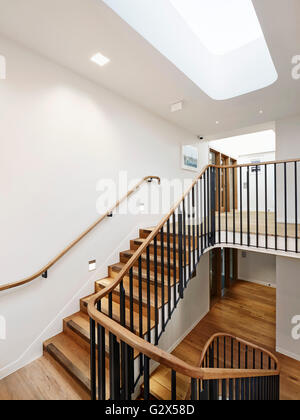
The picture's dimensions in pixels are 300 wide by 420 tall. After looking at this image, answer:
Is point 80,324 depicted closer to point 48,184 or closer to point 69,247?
point 69,247

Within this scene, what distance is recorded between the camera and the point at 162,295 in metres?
2.14

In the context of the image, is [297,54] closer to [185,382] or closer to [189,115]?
[189,115]

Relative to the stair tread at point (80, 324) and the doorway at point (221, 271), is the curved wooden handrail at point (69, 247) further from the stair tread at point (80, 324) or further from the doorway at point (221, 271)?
the doorway at point (221, 271)

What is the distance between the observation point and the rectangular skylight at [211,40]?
88.2 inches

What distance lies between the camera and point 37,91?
7.77 feet

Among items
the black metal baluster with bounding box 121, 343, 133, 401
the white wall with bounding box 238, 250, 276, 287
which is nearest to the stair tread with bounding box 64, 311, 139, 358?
the black metal baluster with bounding box 121, 343, 133, 401

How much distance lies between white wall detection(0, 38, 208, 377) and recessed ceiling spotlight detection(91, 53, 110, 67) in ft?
1.43

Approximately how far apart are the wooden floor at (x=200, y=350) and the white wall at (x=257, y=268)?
1.19 feet

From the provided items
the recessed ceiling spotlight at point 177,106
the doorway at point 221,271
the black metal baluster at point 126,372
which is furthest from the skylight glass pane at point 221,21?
the doorway at point 221,271

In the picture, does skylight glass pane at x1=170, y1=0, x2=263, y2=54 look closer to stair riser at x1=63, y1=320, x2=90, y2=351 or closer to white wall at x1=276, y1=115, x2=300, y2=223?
white wall at x1=276, y1=115, x2=300, y2=223
